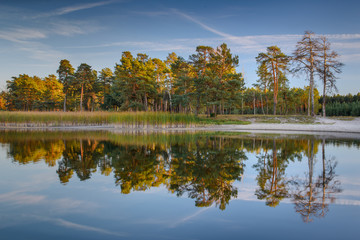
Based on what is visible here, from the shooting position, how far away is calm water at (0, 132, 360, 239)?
328 centimetres

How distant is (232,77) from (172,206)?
2783cm

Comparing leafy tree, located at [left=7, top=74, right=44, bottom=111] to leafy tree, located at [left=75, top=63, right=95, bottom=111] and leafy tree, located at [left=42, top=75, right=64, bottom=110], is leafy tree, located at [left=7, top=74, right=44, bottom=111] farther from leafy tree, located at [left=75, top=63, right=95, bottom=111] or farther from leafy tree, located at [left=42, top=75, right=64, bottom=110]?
leafy tree, located at [left=75, top=63, right=95, bottom=111]

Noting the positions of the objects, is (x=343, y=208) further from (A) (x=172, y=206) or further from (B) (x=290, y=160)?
(B) (x=290, y=160)

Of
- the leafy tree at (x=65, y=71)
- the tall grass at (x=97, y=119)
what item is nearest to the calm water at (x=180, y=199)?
the tall grass at (x=97, y=119)

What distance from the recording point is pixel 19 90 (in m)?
58.9

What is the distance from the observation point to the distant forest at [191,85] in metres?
30.2

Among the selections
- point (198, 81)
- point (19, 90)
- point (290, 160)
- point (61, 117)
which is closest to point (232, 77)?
point (198, 81)

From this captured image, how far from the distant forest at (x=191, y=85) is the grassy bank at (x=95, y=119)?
215 inches

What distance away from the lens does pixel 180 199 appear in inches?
174

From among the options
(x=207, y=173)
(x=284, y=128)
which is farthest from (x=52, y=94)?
(x=207, y=173)

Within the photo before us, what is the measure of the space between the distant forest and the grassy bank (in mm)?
5473

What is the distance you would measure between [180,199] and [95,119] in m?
23.4

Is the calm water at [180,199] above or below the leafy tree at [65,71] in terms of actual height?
below

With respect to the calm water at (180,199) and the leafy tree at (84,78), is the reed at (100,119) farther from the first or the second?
the leafy tree at (84,78)
